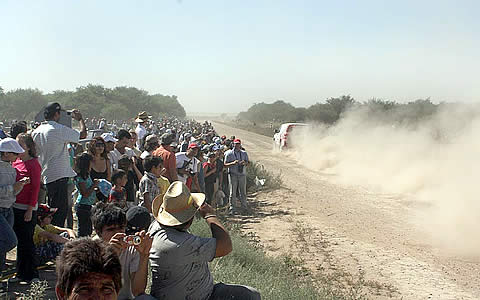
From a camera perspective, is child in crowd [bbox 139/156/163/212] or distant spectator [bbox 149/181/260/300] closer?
distant spectator [bbox 149/181/260/300]

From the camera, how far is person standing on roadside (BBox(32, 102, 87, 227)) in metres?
6.69

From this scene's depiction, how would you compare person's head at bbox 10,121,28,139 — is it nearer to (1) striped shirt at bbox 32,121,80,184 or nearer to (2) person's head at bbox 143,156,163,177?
(1) striped shirt at bbox 32,121,80,184

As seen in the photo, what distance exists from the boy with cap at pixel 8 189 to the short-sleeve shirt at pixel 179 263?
1921 millimetres

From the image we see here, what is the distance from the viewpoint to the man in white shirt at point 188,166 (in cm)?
1012

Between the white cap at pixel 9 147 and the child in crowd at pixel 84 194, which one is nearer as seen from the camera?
the white cap at pixel 9 147

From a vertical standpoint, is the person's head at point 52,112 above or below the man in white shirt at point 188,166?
above

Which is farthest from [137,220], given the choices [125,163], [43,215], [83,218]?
[125,163]

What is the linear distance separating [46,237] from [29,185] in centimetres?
93

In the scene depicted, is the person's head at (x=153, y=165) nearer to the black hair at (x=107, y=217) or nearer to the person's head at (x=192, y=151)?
the black hair at (x=107, y=217)

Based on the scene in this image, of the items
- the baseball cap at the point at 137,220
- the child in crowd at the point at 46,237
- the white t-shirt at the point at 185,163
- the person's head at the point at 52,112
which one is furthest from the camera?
the white t-shirt at the point at 185,163

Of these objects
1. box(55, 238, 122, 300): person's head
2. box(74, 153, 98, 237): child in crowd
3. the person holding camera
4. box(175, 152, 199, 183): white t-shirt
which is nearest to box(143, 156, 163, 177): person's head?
box(74, 153, 98, 237): child in crowd

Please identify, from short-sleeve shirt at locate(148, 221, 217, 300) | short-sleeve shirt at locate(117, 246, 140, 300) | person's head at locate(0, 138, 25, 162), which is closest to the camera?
short-sleeve shirt at locate(117, 246, 140, 300)

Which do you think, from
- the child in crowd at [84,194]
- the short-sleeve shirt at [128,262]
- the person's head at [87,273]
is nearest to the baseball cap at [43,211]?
the child in crowd at [84,194]

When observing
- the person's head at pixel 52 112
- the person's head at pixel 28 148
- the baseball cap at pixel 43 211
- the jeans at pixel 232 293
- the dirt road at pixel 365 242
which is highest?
the person's head at pixel 52 112
